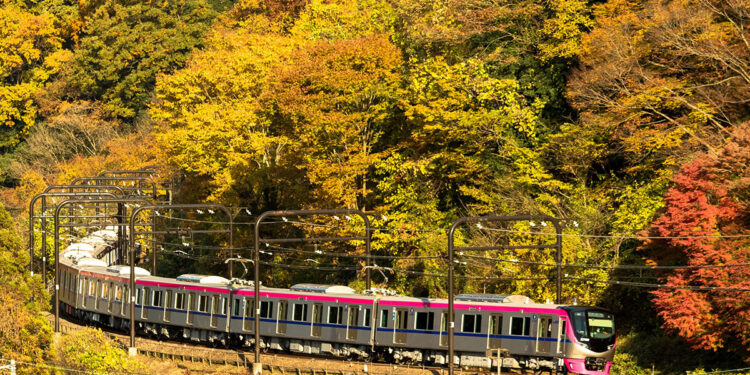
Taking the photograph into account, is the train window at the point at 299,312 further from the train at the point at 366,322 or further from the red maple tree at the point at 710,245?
the red maple tree at the point at 710,245

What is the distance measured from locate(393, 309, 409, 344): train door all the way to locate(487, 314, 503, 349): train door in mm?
3116

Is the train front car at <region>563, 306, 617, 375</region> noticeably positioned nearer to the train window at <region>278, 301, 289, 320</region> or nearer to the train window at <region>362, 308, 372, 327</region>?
the train window at <region>362, 308, 372, 327</region>

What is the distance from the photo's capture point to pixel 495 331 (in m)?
32.5

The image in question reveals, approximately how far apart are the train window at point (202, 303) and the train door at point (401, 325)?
9573 mm

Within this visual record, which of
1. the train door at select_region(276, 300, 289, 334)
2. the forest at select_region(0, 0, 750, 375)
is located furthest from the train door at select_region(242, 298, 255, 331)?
the forest at select_region(0, 0, 750, 375)

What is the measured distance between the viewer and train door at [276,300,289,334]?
123ft

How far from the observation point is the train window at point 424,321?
3369 centimetres

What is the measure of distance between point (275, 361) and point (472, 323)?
7.66 metres

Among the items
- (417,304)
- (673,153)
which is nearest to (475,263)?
(417,304)

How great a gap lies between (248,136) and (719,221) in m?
29.4

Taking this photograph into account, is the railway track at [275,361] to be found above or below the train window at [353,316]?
below

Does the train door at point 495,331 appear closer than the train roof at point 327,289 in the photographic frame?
Yes

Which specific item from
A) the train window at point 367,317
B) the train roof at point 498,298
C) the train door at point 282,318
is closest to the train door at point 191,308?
the train door at point 282,318

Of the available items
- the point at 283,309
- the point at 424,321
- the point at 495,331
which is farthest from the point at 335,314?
the point at 495,331
